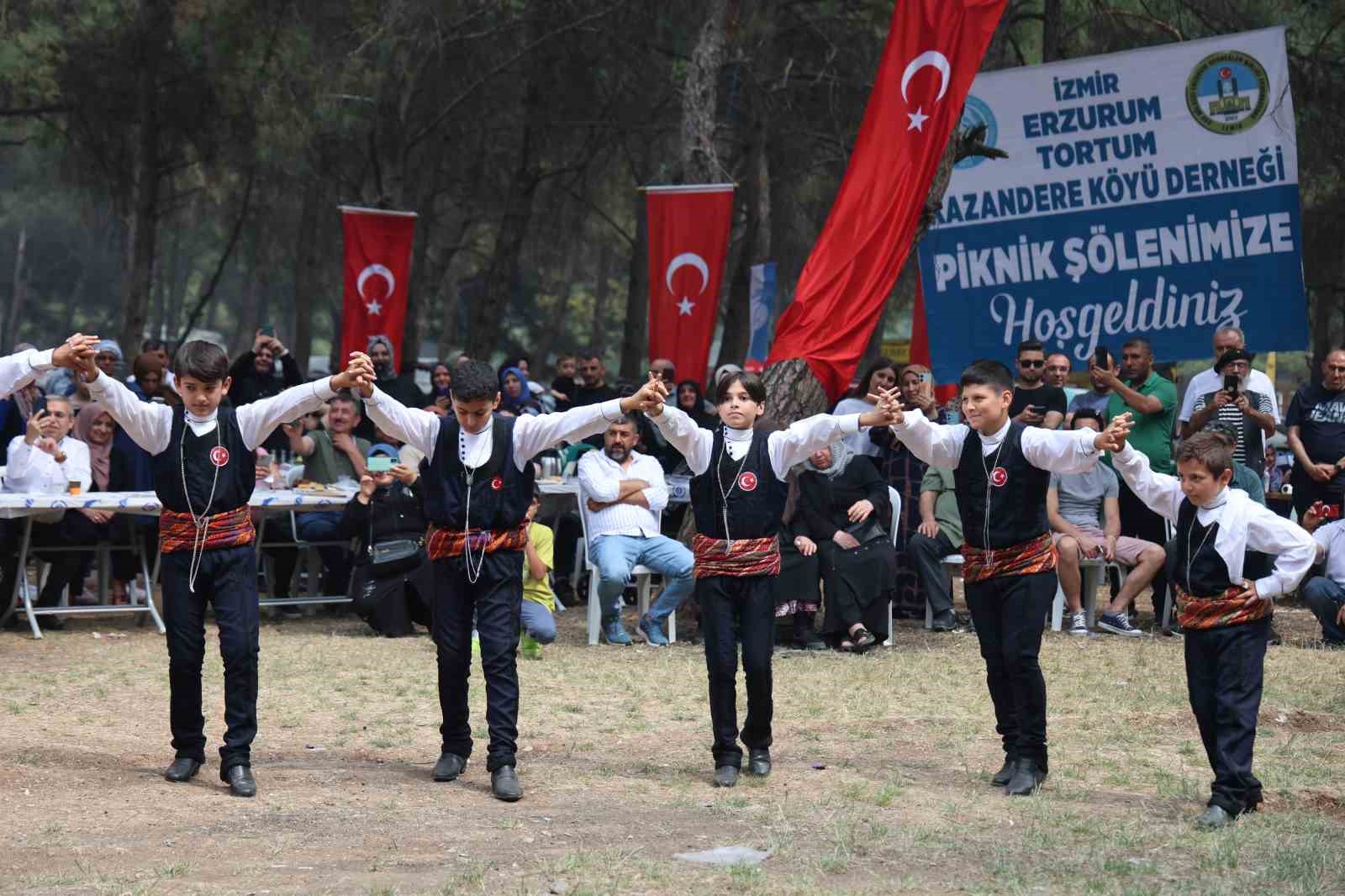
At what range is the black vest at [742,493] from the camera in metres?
7.02

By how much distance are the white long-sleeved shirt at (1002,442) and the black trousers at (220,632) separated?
8.68 feet

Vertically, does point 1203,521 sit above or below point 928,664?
above

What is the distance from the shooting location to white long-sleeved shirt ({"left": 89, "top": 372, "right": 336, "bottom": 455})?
6.64m

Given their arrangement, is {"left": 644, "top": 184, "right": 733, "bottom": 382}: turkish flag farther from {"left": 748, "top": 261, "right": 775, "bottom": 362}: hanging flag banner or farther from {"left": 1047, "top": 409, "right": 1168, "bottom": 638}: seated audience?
{"left": 748, "top": 261, "right": 775, "bottom": 362}: hanging flag banner

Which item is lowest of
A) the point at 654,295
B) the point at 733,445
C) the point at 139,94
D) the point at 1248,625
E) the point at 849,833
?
the point at 849,833

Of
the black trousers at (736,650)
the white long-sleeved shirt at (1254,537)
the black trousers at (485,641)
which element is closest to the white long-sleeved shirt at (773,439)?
the black trousers at (736,650)

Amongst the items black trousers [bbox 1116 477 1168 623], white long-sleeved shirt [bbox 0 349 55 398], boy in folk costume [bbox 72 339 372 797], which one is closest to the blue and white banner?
black trousers [bbox 1116 477 1168 623]

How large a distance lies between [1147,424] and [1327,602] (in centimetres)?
176

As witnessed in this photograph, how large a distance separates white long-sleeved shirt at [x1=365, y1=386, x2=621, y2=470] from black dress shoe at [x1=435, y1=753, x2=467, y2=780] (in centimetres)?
119

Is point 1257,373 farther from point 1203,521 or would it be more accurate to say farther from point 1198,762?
point 1203,521

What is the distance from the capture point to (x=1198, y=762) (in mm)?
7473

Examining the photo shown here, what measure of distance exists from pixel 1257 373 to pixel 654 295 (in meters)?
5.15

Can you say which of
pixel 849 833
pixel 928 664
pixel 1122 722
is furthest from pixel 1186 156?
pixel 849 833

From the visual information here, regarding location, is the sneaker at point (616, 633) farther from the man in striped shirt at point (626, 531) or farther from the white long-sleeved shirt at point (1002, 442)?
the white long-sleeved shirt at point (1002, 442)
